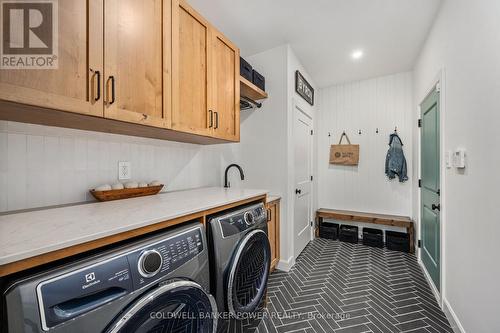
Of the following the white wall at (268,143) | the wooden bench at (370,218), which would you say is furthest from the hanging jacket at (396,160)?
the white wall at (268,143)

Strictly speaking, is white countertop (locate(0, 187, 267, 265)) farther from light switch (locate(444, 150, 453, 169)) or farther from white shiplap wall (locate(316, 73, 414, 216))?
white shiplap wall (locate(316, 73, 414, 216))

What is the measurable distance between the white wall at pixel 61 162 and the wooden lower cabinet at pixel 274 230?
117 centimetres

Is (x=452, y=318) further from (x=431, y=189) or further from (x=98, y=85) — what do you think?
(x=98, y=85)

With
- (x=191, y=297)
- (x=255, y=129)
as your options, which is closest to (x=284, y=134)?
(x=255, y=129)

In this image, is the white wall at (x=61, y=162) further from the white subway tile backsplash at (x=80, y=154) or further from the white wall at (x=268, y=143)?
the white wall at (x=268, y=143)

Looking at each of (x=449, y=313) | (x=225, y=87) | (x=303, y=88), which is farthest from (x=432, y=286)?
(x=225, y=87)

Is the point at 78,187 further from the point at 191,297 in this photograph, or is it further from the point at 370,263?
the point at 370,263

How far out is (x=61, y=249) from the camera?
2.13 ft

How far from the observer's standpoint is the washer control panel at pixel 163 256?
0.78 meters

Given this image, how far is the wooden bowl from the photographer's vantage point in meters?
1.34

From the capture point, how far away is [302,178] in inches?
120

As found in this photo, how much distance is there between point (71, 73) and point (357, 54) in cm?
305

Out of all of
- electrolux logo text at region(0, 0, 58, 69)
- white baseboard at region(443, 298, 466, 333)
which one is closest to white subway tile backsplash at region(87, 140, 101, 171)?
electrolux logo text at region(0, 0, 58, 69)

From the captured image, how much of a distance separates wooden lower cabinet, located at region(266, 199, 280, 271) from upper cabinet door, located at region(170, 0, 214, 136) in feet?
3.76
